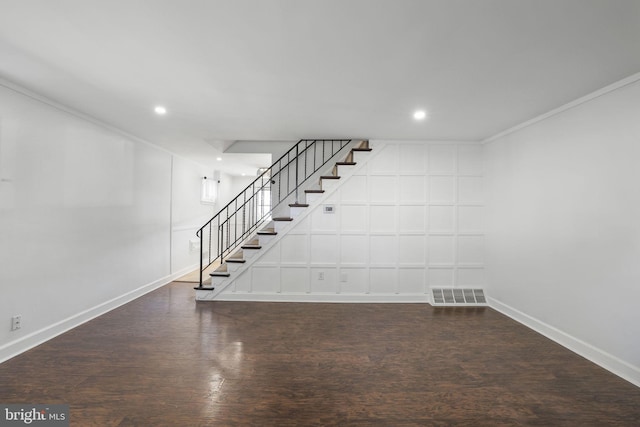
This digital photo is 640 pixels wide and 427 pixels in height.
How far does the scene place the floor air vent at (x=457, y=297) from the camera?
4.13 m

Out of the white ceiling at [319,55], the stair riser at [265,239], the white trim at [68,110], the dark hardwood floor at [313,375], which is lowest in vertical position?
the dark hardwood floor at [313,375]

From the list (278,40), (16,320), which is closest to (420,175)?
(278,40)

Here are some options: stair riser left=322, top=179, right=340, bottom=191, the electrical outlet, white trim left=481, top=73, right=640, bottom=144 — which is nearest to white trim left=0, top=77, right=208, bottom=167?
the electrical outlet

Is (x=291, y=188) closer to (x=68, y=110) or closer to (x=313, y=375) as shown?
(x=68, y=110)

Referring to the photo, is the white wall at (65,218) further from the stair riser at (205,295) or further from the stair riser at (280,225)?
the stair riser at (280,225)

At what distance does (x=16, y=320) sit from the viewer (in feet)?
8.36

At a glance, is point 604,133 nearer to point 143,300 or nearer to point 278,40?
point 278,40

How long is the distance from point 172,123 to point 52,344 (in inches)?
109

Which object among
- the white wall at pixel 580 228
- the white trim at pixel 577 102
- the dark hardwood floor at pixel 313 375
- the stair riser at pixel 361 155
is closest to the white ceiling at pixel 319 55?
the white trim at pixel 577 102

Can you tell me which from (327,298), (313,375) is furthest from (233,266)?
(313,375)

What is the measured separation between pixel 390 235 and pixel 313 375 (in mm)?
2560

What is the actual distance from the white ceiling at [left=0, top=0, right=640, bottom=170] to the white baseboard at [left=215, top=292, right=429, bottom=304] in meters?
2.65

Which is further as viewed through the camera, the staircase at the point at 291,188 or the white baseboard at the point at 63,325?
the staircase at the point at 291,188

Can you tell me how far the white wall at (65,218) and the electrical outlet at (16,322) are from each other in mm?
32
